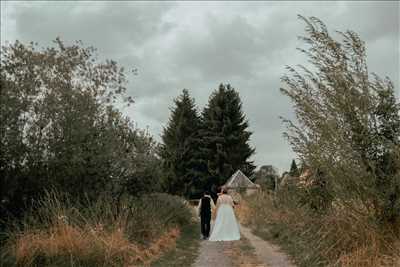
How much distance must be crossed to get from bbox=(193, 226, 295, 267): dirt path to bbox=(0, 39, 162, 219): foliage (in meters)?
3.39

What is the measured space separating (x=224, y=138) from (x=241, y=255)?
170 ft

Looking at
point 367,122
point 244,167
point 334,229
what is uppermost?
point 244,167

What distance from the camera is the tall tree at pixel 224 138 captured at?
6475cm

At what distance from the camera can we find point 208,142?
216 feet

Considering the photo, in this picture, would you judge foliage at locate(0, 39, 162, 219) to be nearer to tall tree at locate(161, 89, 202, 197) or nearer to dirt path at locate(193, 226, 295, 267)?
dirt path at locate(193, 226, 295, 267)

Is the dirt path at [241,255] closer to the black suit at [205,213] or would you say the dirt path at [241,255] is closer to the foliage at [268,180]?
the black suit at [205,213]

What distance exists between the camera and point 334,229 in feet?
33.0

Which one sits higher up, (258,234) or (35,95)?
(35,95)

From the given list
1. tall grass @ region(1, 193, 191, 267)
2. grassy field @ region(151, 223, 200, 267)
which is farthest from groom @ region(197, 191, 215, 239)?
tall grass @ region(1, 193, 191, 267)

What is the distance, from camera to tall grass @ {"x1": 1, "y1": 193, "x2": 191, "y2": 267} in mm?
10391

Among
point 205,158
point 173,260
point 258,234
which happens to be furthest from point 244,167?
point 173,260

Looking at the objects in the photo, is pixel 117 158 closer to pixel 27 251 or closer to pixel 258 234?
→ pixel 27 251

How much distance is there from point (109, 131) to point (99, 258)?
5444mm

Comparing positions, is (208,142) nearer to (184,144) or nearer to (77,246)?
(184,144)
